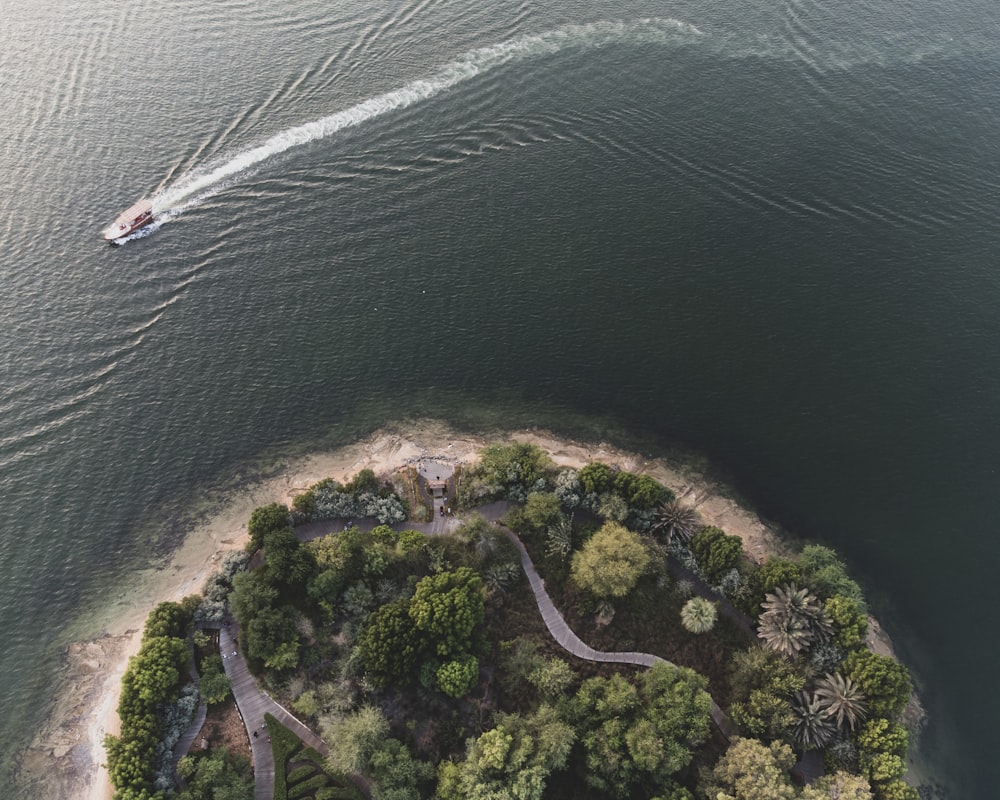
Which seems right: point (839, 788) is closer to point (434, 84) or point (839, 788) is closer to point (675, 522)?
point (675, 522)

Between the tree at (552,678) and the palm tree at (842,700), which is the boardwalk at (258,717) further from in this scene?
the palm tree at (842,700)

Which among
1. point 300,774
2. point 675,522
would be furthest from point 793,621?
point 300,774

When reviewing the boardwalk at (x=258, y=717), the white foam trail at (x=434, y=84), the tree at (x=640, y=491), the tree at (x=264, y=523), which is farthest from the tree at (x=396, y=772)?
the white foam trail at (x=434, y=84)

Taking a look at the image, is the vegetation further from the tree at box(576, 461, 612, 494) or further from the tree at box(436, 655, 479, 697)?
the tree at box(576, 461, 612, 494)

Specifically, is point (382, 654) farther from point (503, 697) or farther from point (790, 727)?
point (790, 727)

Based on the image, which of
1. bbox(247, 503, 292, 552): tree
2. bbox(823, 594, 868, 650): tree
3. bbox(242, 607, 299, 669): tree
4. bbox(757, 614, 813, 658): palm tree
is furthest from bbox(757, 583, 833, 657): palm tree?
bbox(247, 503, 292, 552): tree

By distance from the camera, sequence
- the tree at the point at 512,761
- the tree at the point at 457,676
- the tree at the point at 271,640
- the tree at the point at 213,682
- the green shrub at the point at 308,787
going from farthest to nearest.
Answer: the tree at the point at 271,640
the tree at the point at 213,682
the tree at the point at 457,676
the green shrub at the point at 308,787
the tree at the point at 512,761
